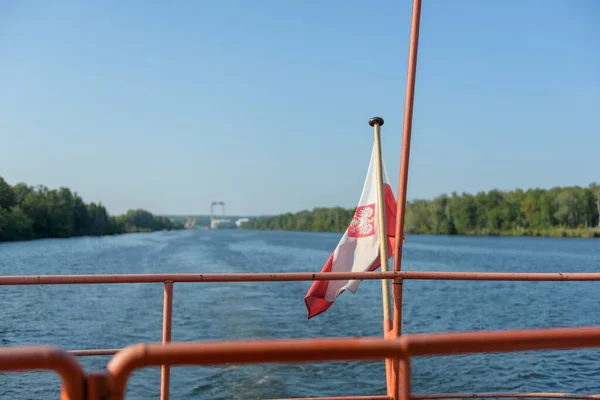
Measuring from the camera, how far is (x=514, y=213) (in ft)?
388

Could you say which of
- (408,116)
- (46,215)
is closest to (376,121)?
(408,116)

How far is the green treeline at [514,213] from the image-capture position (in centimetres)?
10781

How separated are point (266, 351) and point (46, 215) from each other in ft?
327

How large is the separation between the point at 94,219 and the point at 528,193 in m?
89.8

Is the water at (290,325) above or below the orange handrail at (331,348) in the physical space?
below

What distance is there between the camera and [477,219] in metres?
122

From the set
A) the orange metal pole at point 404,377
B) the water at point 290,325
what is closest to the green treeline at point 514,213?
the water at point 290,325

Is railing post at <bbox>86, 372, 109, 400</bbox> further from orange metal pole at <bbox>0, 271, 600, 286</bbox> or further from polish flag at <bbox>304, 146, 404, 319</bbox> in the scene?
polish flag at <bbox>304, 146, 404, 319</bbox>

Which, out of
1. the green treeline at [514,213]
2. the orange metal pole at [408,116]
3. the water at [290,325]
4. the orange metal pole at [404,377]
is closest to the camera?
the orange metal pole at [404,377]

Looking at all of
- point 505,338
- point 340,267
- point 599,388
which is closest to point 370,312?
point 599,388

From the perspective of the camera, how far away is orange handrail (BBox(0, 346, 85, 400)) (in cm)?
145

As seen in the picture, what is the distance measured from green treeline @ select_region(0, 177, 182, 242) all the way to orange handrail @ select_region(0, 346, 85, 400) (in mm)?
82841

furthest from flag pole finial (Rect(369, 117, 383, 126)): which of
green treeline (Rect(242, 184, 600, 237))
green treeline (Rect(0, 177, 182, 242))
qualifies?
green treeline (Rect(242, 184, 600, 237))

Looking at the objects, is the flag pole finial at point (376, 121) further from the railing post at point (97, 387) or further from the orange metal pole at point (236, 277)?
the railing post at point (97, 387)
